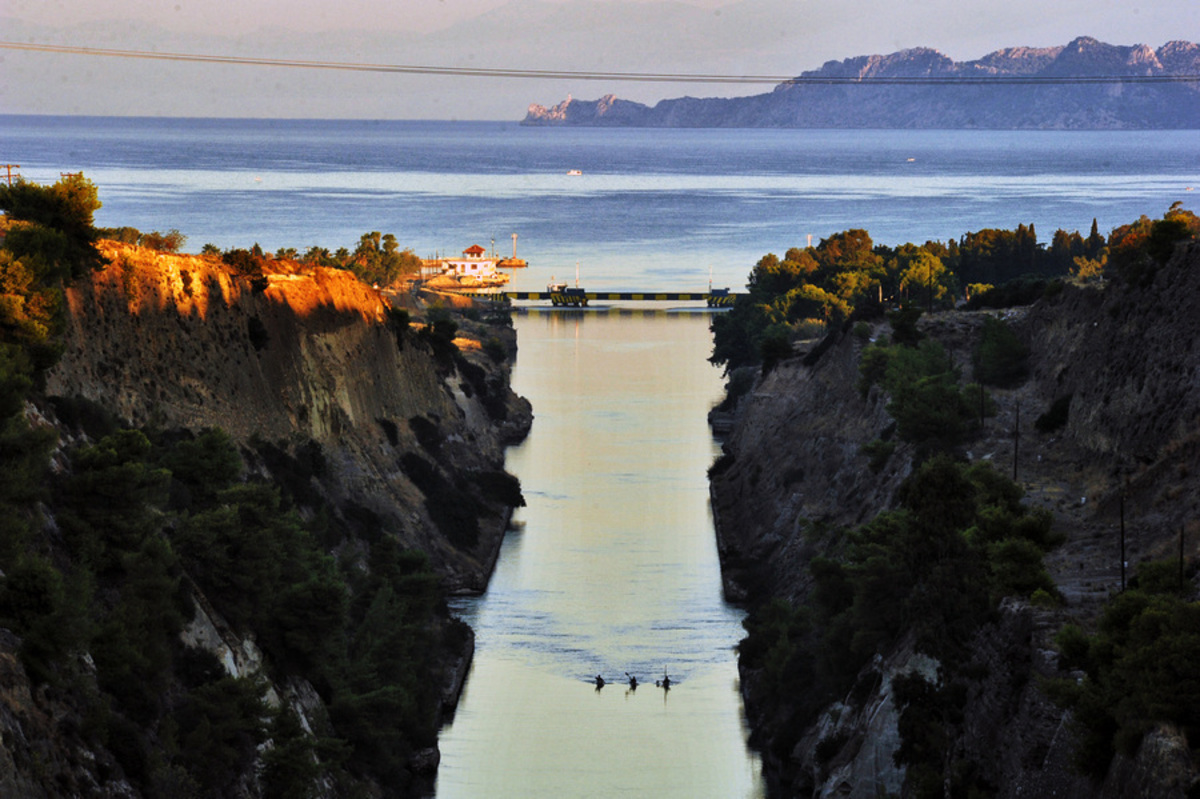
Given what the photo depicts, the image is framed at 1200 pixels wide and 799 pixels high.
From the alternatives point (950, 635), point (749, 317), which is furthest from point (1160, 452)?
point (749, 317)

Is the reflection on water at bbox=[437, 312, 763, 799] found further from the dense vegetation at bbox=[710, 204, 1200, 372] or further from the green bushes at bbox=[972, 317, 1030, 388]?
the green bushes at bbox=[972, 317, 1030, 388]

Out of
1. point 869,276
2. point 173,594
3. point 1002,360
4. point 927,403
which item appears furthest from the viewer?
point 869,276

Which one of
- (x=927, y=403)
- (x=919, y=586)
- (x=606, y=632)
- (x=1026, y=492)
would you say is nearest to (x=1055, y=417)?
(x=927, y=403)

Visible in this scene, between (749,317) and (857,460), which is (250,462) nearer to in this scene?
(857,460)

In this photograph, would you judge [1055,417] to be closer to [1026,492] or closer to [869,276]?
[1026,492]

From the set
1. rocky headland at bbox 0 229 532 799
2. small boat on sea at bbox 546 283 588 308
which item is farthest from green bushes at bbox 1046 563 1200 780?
small boat on sea at bbox 546 283 588 308

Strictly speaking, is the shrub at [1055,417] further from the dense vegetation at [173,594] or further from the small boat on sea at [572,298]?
the small boat on sea at [572,298]
